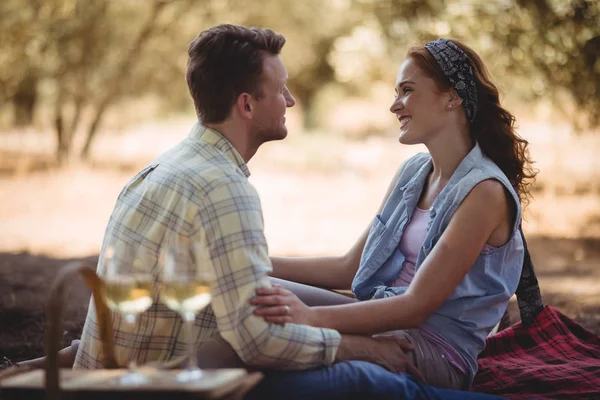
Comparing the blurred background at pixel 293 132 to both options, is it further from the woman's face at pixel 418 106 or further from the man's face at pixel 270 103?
the woman's face at pixel 418 106

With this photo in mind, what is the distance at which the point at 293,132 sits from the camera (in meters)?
23.4

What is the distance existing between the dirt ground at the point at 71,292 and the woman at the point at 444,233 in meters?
1.74

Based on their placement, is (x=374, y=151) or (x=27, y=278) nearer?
(x=27, y=278)

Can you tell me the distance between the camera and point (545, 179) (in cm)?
1414

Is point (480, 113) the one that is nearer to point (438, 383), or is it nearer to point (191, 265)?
point (438, 383)

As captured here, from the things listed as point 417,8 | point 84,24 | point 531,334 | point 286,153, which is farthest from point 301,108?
point 531,334

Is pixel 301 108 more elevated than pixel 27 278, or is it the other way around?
pixel 301 108

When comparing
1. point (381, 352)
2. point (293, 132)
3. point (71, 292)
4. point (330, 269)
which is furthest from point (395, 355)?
point (293, 132)

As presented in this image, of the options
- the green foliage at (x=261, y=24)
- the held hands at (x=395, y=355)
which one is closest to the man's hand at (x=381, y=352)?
the held hands at (x=395, y=355)

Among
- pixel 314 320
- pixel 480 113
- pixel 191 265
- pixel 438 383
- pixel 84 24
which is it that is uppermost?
pixel 84 24

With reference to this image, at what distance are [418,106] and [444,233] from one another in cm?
67

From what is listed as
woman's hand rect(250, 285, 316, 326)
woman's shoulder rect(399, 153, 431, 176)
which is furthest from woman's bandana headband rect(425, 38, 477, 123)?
woman's hand rect(250, 285, 316, 326)

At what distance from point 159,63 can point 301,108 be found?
1549 cm

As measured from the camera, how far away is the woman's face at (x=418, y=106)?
359 cm
